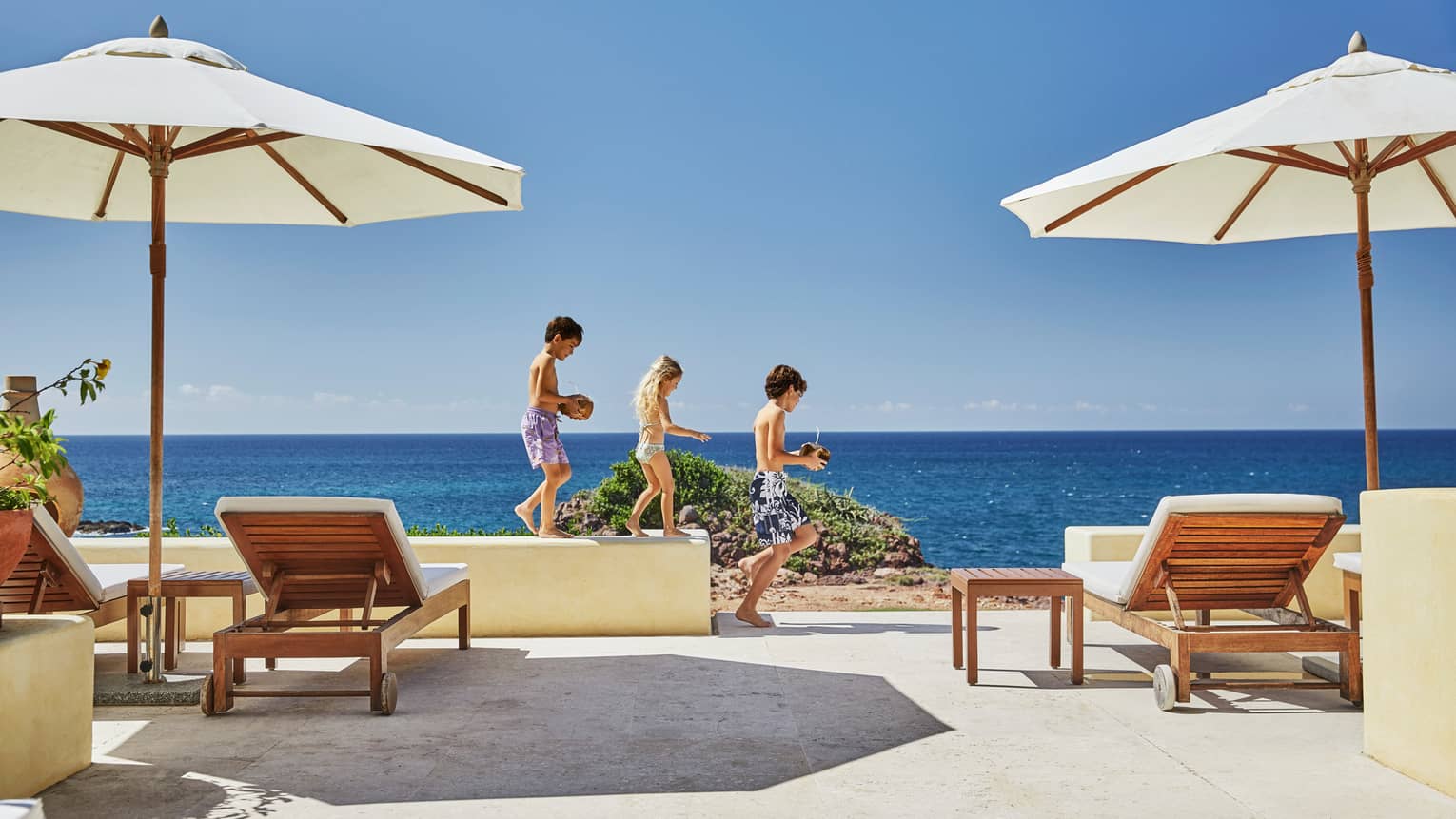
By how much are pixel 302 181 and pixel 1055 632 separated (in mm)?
4508

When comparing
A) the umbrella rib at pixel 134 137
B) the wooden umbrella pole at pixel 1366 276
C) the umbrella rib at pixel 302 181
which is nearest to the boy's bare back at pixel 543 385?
the umbrella rib at pixel 302 181

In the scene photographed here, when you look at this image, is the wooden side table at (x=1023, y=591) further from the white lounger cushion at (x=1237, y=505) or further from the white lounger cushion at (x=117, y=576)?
the white lounger cushion at (x=117, y=576)

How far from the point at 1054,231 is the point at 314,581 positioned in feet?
14.3

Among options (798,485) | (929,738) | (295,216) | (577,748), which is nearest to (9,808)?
(577,748)

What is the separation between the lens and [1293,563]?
4.79 m

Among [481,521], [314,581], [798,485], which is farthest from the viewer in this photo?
[481,521]

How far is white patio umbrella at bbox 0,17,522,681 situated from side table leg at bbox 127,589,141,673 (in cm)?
17

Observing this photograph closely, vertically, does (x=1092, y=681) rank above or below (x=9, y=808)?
below

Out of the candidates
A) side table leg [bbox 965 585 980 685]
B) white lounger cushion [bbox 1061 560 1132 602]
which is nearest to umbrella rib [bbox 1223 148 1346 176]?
white lounger cushion [bbox 1061 560 1132 602]

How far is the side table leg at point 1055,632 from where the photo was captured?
5473 millimetres

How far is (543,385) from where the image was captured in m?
6.84

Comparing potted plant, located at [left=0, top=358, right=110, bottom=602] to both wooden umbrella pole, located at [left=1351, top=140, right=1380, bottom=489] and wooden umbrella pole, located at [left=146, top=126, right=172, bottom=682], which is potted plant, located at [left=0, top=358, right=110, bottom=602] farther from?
wooden umbrella pole, located at [left=1351, top=140, right=1380, bottom=489]

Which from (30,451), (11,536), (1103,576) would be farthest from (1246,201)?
(11,536)

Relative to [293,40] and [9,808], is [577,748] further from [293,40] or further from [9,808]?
[293,40]
